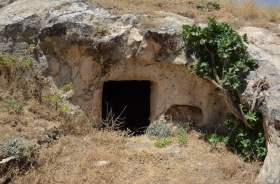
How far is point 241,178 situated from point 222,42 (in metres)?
2.36

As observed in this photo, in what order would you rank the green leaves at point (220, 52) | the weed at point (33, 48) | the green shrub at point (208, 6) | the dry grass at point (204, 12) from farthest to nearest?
the green shrub at point (208, 6), the dry grass at point (204, 12), the weed at point (33, 48), the green leaves at point (220, 52)

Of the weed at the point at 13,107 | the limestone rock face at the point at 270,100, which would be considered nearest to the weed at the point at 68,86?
the weed at the point at 13,107

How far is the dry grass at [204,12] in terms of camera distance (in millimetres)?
7715

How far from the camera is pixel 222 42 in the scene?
232 inches

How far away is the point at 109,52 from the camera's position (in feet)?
23.1

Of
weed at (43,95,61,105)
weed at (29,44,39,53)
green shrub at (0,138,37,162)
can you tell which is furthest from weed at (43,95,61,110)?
green shrub at (0,138,37,162)

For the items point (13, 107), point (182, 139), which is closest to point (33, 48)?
point (13, 107)

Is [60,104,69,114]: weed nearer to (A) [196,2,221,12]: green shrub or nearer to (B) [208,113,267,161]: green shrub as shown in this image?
(B) [208,113,267,161]: green shrub

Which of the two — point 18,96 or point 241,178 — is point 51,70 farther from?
point 241,178

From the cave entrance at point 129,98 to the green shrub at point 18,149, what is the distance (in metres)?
4.82

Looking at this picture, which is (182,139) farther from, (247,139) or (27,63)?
(27,63)

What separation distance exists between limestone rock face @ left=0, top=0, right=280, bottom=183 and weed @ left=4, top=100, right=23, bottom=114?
1.18m

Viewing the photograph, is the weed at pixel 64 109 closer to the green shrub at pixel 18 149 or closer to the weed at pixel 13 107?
the weed at pixel 13 107

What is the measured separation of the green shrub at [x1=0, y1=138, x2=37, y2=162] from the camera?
5.02 meters
